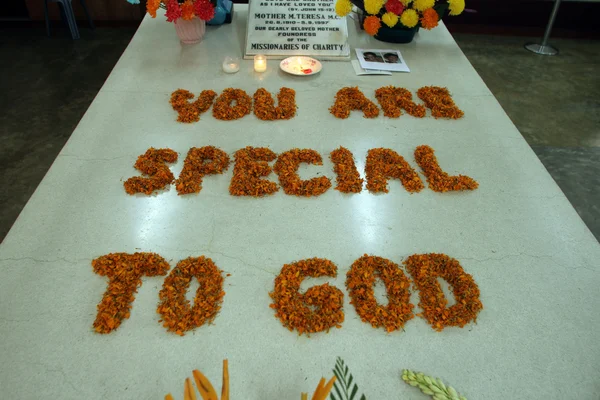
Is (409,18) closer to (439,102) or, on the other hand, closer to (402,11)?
(402,11)

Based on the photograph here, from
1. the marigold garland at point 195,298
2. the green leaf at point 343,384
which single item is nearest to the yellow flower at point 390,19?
the marigold garland at point 195,298

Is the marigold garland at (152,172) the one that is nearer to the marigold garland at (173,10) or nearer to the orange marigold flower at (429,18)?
the marigold garland at (173,10)

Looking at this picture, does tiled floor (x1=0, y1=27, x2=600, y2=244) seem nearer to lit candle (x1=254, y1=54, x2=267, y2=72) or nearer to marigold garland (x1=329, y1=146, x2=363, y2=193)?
lit candle (x1=254, y1=54, x2=267, y2=72)

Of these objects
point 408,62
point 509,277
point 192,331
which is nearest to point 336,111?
point 408,62

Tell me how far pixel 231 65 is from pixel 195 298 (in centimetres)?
136

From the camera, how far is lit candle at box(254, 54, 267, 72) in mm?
2111

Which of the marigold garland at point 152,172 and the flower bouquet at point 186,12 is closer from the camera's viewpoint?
the marigold garland at point 152,172

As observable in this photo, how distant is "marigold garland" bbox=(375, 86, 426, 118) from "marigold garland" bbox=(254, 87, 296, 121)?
1.36ft

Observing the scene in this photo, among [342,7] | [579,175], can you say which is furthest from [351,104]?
[579,175]

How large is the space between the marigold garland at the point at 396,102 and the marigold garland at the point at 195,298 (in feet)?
3.63

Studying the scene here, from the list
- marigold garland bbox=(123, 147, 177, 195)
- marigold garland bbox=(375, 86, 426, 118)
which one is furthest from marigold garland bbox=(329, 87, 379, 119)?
marigold garland bbox=(123, 147, 177, 195)

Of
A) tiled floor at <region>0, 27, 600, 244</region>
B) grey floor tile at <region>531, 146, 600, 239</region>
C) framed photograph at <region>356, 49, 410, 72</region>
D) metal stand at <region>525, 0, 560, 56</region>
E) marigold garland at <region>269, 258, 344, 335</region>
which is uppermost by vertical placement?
framed photograph at <region>356, 49, 410, 72</region>

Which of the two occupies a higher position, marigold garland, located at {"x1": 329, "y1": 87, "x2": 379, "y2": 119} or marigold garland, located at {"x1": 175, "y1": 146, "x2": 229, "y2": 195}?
marigold garland, located at {"x1": 329, "y1": 87, "x2": 379, "y2": 119}

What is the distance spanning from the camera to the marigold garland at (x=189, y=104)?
1781 millimetres
